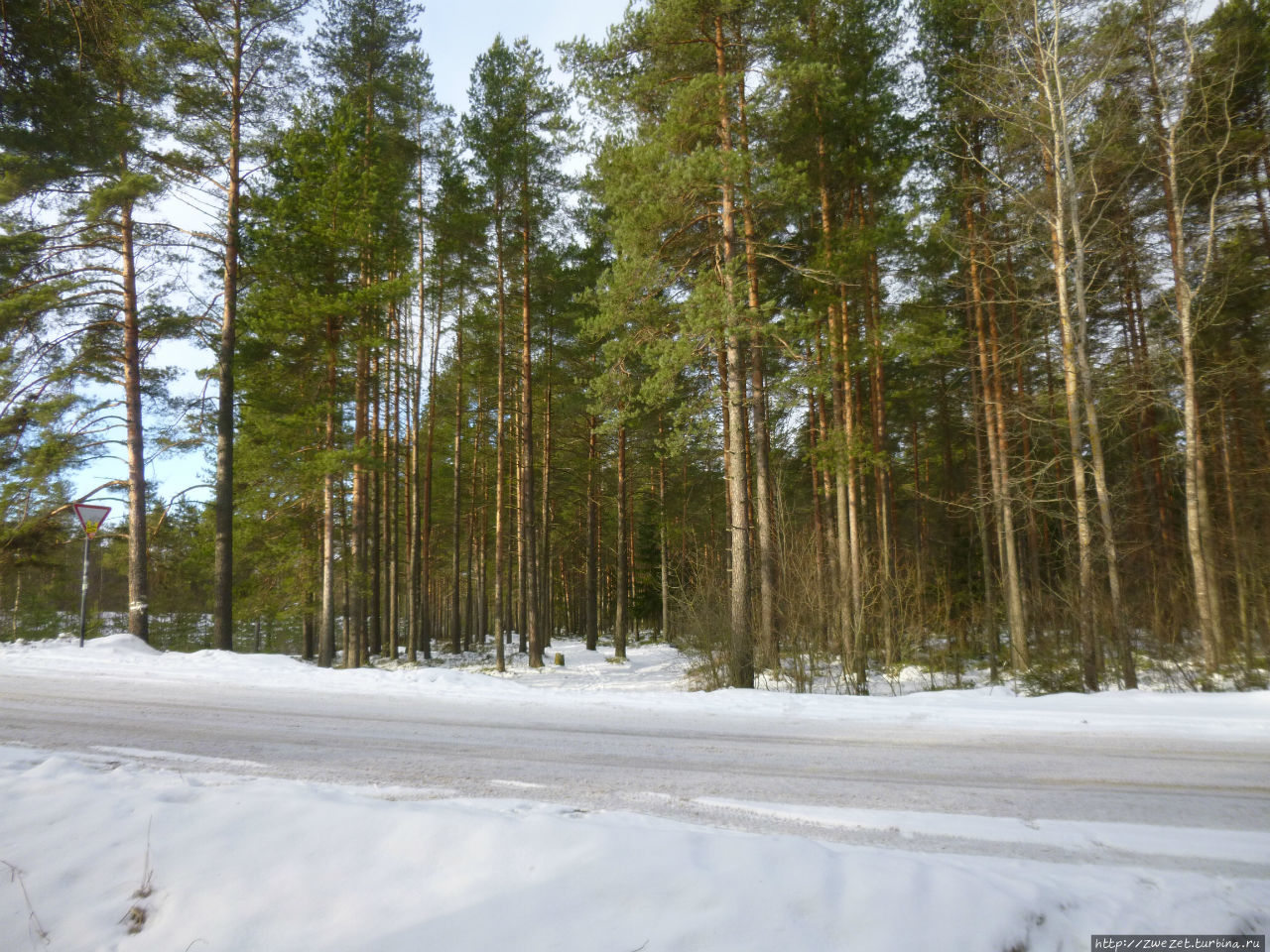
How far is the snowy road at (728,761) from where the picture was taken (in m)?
3.67

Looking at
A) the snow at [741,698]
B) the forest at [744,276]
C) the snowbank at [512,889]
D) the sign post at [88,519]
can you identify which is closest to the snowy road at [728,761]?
the snow at [741,698]

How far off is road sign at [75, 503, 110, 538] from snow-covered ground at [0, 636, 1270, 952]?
351 inches

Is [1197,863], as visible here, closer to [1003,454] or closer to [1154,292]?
[1003,454]

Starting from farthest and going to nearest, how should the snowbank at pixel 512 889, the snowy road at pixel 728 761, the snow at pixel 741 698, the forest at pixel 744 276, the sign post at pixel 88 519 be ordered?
the sign post at pixel 88 519
the forest at pixel 744 276
the snow at pixel 741 698
the snowy road at pixel 728 761
the snowbank at pixel 512 889

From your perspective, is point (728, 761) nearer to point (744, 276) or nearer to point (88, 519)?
point (744, 276)

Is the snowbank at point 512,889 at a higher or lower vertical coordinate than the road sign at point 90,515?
lower

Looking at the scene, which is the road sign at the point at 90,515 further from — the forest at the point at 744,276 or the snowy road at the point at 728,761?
the snowy road at the point at 728,761

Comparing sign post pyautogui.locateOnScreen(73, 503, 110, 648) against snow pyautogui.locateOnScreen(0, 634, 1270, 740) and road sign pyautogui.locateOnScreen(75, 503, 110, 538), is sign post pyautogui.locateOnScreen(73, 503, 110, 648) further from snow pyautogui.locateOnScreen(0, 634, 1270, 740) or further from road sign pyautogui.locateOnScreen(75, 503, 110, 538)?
snow pyautogui.locateOnScreen(0, 634, 1270, 740)

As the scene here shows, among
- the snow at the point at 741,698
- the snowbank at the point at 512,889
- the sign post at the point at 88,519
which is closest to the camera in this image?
the snowbank at the point at 512,889

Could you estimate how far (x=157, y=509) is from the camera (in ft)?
55.7

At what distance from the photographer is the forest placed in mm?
11258

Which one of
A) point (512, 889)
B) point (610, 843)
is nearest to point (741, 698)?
point (610, 843)

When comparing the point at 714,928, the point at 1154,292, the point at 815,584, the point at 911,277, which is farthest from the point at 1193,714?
the point at 911,277

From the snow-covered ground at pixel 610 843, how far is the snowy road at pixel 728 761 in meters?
0.03
